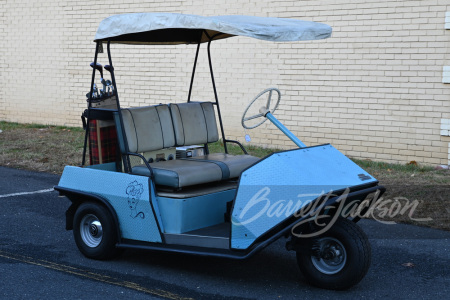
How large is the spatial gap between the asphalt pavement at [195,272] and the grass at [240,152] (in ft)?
1.96

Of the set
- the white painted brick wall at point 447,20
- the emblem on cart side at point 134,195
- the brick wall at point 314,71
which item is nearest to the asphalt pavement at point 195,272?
the emblem on cart side at point 134,195

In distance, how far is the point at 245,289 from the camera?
4613 mm

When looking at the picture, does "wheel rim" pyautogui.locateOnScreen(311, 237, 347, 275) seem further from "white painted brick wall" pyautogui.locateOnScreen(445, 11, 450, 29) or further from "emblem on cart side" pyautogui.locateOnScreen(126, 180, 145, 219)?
"white painted brick wall" pyautogui.locateOnScreen(445, 11, 450, 29)

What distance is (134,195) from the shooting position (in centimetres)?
496

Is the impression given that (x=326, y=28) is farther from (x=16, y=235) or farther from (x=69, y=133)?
(x=69, y=133)

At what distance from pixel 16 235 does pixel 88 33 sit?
23.9 ft

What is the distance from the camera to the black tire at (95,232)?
511 centimetres

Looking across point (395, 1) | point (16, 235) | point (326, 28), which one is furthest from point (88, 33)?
point (326, 28)

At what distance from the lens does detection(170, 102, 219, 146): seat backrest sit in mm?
5863

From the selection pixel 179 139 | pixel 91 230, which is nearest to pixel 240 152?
pixel 179 139

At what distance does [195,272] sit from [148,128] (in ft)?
4.46

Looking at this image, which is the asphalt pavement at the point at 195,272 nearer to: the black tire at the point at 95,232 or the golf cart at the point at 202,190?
the black tire at the point at 95,232

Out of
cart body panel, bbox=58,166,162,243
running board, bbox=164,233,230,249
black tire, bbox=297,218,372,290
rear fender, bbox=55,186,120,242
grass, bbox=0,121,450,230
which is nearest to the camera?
black tire, bbox=297,218,372,290

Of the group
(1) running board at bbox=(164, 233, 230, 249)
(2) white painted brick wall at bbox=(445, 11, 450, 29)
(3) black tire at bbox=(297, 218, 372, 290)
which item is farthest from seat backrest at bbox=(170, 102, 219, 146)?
(2) white painted brick wall at bbox=(445, 11, 450, 29)
